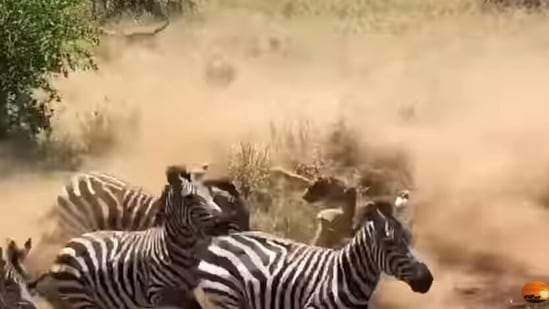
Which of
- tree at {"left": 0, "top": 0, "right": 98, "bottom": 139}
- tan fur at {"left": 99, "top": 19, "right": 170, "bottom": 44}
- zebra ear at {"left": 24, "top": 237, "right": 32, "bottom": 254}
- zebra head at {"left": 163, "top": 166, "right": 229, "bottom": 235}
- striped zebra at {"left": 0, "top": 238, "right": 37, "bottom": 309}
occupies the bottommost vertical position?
striped zebra at {"left": 0, "top": 238, "right": 37, "bottom": 309}

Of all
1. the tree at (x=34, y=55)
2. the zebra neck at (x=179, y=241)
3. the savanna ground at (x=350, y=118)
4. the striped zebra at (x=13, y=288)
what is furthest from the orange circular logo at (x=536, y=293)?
the tree at (x=34, y=55)

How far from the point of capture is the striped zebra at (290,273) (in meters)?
3.11

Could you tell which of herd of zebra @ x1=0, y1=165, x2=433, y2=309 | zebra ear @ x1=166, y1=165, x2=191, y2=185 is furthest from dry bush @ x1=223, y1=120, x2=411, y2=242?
zebra ear @ x1=166, y1=165, x2=191, y2=185

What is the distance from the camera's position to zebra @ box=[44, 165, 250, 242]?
3.48m

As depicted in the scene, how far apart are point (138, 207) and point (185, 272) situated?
0.30 meters

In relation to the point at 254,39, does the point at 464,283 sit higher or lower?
lower

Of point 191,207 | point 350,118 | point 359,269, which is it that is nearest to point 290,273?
point 359,269

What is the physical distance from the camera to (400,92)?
384 centimetres

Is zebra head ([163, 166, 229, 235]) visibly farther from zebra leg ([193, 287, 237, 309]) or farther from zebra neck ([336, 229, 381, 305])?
zebra neck ([336, 229, 381, 305])

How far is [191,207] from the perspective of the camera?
3.19 m

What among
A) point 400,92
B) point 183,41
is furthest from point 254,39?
point 400,92

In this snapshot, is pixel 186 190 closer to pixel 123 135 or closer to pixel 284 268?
pixel 284 268

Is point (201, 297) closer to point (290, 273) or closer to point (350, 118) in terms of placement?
point (290, 273)

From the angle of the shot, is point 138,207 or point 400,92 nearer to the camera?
point 138,207
